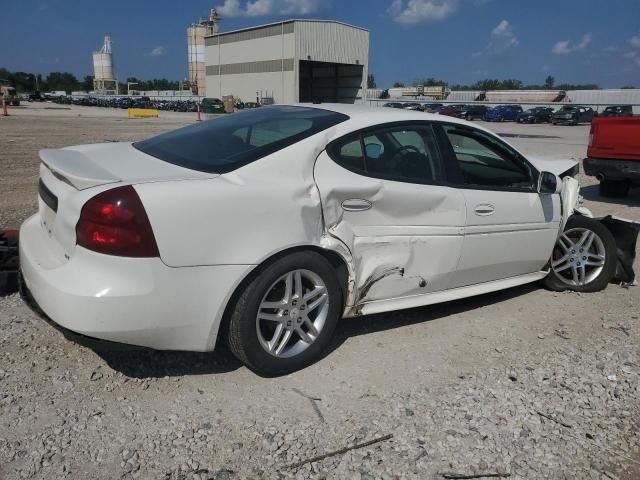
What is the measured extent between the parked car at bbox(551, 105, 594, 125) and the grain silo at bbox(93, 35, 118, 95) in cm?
10504

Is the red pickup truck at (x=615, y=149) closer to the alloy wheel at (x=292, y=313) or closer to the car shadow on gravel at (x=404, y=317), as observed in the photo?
the car shadow on gravel at (x=404, y=317)

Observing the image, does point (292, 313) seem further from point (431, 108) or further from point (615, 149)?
point (431, 108)

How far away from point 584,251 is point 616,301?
48 cm

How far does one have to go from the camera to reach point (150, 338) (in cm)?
268

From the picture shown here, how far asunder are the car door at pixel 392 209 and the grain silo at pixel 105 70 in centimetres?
13247

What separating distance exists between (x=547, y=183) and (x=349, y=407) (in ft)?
7.89

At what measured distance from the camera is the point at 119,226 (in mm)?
2529

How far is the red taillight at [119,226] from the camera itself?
253 centimetres

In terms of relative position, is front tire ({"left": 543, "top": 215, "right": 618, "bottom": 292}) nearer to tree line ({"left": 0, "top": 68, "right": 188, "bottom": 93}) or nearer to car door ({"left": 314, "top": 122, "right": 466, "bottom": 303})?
car door ({"left": 314, "top": 122, "right": 466, "bottom": 303})

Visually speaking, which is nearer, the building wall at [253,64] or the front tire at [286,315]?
the front tire at [286,315]

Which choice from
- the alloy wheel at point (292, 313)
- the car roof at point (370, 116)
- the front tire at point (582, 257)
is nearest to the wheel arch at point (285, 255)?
the alloy wheel at point (292, 313)

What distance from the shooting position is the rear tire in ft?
30.1

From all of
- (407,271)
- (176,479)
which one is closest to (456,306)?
(407,271)

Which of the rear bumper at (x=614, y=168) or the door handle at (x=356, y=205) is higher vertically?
the door handle at (x=356, y=205)
